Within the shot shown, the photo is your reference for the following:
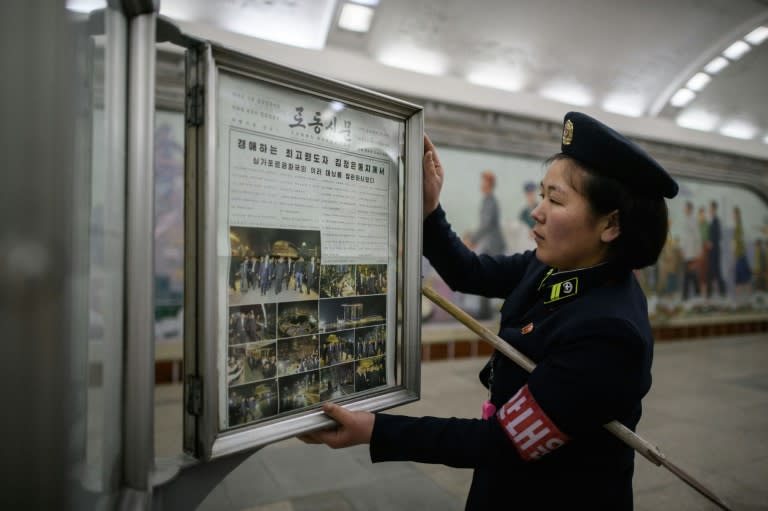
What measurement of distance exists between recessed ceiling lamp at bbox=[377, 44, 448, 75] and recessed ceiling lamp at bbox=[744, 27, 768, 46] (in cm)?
428

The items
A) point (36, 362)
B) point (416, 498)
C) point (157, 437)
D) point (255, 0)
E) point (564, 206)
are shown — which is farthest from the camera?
point (255, 0)

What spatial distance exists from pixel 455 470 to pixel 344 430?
192 centimetres

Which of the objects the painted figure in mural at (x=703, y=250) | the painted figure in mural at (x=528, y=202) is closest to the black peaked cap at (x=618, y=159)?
the painted figure in mural at (x=528, y=202)

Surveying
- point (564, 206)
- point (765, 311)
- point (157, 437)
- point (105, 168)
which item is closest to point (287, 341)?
point (105, 168)

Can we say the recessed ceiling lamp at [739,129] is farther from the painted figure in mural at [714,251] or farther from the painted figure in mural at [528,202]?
the painted figure in mural at [528,202]

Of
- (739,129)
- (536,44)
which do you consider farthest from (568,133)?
(739,129)

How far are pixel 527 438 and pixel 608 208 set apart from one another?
562 mm

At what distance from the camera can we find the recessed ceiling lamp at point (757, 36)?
20.2ft

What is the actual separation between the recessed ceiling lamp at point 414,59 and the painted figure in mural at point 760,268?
7.16m

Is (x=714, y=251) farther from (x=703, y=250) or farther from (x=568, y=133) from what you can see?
(x=568, y=133)

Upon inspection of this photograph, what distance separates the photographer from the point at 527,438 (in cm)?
97

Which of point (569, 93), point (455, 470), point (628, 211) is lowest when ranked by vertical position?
point (455, 470)

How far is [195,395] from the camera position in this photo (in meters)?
0.85

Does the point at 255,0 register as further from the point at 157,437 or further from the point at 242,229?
the point at 242,229
